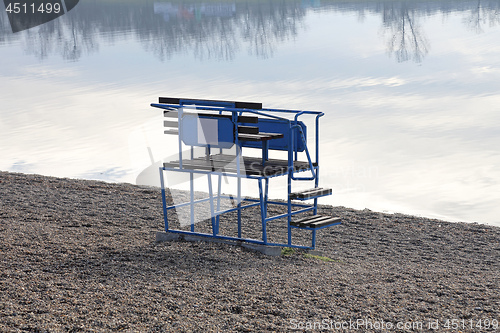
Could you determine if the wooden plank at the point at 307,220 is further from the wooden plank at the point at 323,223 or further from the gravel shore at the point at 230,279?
the gravel shore at the point at 230,279

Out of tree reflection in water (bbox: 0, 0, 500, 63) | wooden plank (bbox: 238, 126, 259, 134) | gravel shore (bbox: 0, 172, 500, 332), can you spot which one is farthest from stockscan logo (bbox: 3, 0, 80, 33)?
wooden plank (bbox: 238, 126, 259, 134)

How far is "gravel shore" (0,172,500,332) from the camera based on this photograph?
20.3 ft

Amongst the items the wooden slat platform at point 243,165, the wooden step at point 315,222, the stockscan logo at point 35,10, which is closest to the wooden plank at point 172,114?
the wooden slat platform at point 243,165

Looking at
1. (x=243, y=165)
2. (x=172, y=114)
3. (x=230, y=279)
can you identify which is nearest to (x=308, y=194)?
(x=243, y=165)

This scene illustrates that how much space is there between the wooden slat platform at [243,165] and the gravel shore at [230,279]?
2.85 ft

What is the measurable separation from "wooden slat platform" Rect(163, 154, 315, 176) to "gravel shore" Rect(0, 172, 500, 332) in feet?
2.85

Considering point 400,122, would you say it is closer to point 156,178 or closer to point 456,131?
point 456,131

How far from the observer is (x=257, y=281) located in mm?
7215

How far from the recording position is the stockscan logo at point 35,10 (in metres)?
60.1

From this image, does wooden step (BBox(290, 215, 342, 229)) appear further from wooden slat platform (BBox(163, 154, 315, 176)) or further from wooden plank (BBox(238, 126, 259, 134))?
wooden plank (BBox(238, 126, 259, 134))

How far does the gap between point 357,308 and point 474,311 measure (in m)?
1.00

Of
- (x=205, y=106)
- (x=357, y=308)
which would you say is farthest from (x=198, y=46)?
(x=357, y=308)

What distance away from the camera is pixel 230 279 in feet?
23.8

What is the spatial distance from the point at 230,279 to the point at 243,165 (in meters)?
1.54
